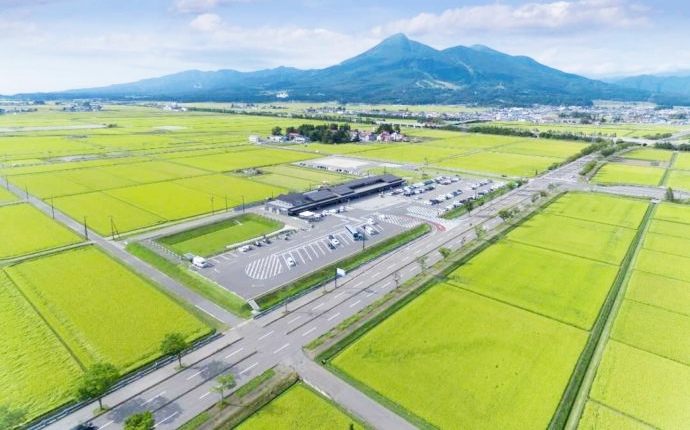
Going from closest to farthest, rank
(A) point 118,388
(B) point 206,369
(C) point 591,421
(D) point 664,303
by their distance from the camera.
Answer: (C) point 591,421 < (A) point 118,388 < (B) point 206,369 < (D) point 664,303

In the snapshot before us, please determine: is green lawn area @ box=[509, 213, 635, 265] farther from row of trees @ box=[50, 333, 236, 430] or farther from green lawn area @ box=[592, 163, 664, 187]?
row of trees @ box=[50, 333, 236, 430]

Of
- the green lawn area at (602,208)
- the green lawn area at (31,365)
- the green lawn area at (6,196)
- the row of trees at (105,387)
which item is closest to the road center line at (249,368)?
the row of trees at (105,387)

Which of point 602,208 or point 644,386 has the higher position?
point 602,208

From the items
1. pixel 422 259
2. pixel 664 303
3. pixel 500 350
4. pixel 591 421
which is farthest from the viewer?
pixel 422 259

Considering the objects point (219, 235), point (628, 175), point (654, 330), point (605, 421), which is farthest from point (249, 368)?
point (628, 175)

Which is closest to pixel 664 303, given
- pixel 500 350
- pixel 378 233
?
pixel 500 350

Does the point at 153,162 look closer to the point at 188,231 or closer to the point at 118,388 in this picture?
the point at 188,231

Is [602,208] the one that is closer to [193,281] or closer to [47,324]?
[193,281]

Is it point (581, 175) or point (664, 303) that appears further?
point (581, 175)
